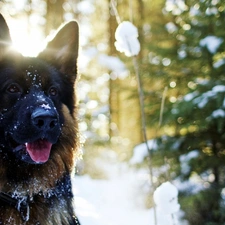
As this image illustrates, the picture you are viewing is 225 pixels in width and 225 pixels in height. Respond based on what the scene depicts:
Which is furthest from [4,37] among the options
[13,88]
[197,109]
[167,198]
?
[197,109]

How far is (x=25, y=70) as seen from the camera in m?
3.59

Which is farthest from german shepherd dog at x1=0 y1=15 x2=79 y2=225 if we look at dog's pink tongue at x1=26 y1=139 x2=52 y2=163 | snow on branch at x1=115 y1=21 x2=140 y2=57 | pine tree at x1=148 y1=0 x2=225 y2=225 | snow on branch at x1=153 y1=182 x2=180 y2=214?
pine tree at x1=148 y1=0 x2=225 y2=225

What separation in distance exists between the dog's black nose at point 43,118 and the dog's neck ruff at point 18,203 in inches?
27.5

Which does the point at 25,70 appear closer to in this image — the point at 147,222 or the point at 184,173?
the point at 147,222

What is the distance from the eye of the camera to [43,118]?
3.11 m

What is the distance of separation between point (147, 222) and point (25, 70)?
9.65 ft

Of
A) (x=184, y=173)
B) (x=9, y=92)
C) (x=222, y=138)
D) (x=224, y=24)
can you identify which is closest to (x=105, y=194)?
(x=184, y=173)

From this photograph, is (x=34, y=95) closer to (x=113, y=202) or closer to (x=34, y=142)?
(x=34, y=142)

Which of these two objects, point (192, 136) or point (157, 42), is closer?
point (192, 136)

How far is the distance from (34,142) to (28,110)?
0.30 m

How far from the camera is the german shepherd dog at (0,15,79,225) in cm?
321

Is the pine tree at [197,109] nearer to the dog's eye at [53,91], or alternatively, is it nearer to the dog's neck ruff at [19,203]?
the dog's eye at [53,91]

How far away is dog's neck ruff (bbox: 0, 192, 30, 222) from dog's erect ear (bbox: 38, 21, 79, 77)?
1.53m

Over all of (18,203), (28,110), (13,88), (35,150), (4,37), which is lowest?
(18,203)
